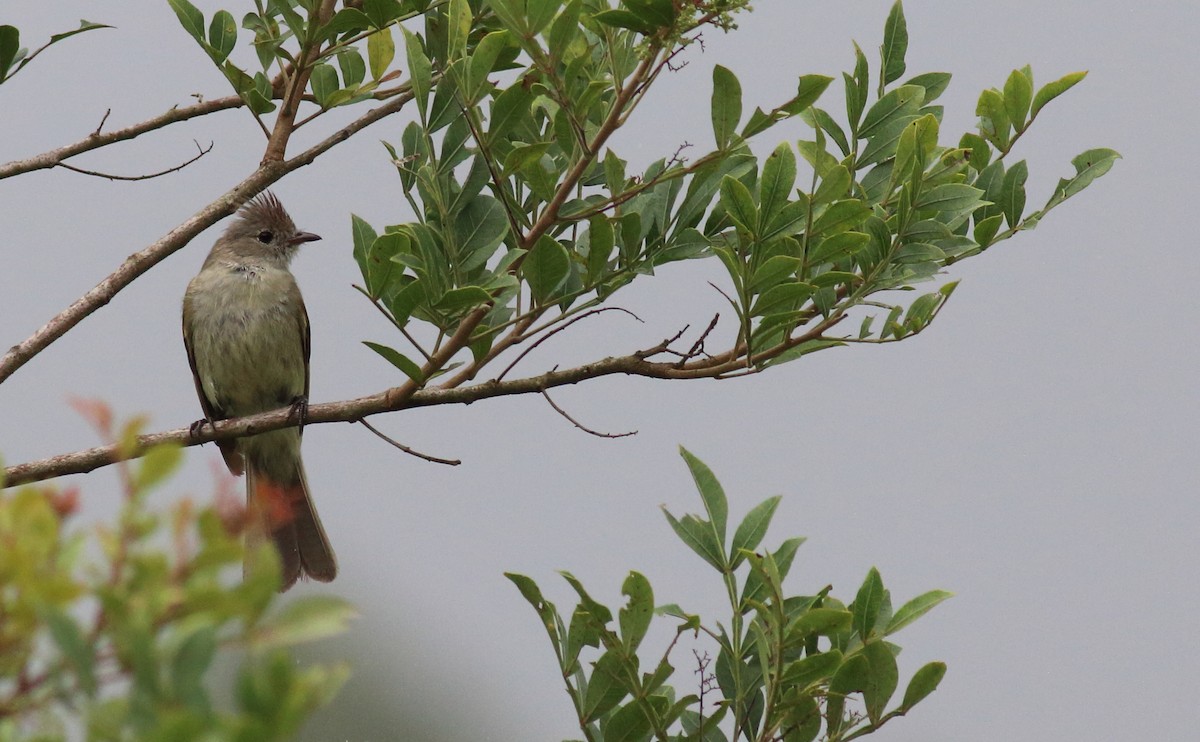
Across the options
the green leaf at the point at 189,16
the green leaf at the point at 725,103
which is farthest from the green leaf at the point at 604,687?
the green leaf at the point at 189,16

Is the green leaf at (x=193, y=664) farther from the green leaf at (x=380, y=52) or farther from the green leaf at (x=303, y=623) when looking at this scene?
the green leaf at (x=380, y=52)

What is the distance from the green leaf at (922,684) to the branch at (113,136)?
208 centimetres

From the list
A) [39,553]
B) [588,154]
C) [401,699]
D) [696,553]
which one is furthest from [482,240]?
[39,553]

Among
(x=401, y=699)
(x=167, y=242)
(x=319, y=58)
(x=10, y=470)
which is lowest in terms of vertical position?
(x=401, y=699)

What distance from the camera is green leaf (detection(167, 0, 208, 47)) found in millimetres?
3135

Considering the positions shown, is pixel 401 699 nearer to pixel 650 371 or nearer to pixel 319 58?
pixel 650 371

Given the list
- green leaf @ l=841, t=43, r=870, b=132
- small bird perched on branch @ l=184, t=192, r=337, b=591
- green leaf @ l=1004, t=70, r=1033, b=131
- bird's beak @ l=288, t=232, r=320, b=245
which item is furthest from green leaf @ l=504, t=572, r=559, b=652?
bird's beak @ l=288, t=232, r=320, b=245

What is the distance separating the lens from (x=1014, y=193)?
2932 millimetres

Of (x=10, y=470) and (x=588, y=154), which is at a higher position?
(x=588, y=154)

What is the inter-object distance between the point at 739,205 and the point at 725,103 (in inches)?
8.8

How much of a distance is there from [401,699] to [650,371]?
4.00ft

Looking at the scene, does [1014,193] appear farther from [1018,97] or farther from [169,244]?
[169,244]

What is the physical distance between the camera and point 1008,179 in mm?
2945

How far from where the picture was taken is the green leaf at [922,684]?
7.66 feet
